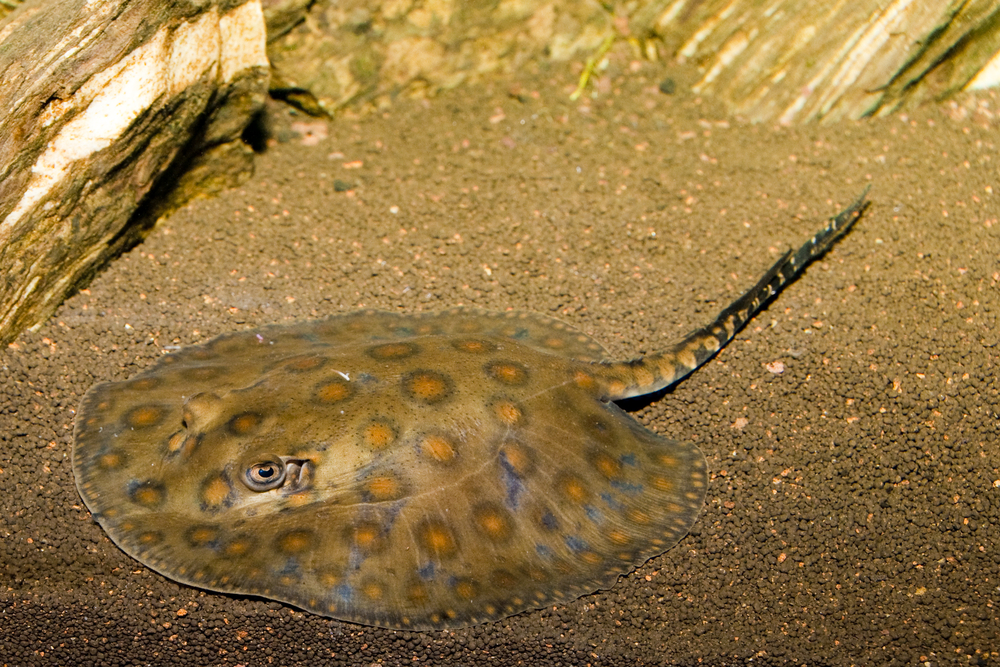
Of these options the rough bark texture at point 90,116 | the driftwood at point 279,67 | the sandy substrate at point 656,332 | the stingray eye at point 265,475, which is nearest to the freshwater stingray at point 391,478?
the stingray eye at point 265,475

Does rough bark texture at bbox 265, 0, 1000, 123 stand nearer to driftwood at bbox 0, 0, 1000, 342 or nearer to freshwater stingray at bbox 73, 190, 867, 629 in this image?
driftwood at bbox 0, 0, 1000, 342

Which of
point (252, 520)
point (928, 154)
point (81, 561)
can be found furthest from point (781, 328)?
point (81, 561)

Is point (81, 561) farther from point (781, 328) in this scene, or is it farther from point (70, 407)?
point (781, 328)

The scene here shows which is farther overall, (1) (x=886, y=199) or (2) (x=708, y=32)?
(2) (x=708, y=32)

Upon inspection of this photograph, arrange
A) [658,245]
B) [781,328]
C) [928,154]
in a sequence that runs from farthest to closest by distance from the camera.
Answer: [928,154] → [658,245] → [781,328]

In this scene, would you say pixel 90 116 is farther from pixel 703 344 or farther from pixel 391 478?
pixel 703 344
